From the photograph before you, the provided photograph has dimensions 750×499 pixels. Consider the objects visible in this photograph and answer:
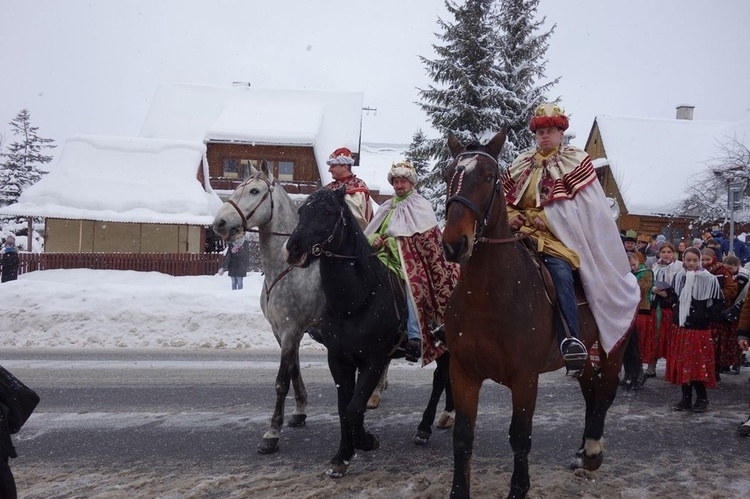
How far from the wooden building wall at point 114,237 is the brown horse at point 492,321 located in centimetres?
2584

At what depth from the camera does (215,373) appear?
8.00 metres

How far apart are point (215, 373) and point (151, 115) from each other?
33.4m

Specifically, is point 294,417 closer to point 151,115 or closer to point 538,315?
point 538,315

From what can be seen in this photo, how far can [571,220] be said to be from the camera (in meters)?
4.33

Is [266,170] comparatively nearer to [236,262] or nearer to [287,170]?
[236,262]

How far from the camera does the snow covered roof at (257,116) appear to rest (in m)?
34.5

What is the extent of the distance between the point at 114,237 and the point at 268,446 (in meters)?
25.8

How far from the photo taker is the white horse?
18.4 ft

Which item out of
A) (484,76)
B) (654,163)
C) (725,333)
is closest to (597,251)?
(725,333)

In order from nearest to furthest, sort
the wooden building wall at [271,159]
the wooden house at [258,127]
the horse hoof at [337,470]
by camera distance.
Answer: the horse hoof at [337,470] → the wooden house at [258,127] → the wooden building wall at [271,159]

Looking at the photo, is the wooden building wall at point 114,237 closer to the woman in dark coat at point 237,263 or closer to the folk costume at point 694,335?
the woman in dark coat at point 237,263

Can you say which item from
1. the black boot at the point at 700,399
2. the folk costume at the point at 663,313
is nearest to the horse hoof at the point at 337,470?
the black boot at the point at 700,399

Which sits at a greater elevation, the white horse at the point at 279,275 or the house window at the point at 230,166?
the house window at the point at 230,166

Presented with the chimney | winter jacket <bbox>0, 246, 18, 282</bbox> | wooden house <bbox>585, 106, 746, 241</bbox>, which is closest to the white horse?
winter jacket <bbox>0, 246, 18, 282</bbox>
